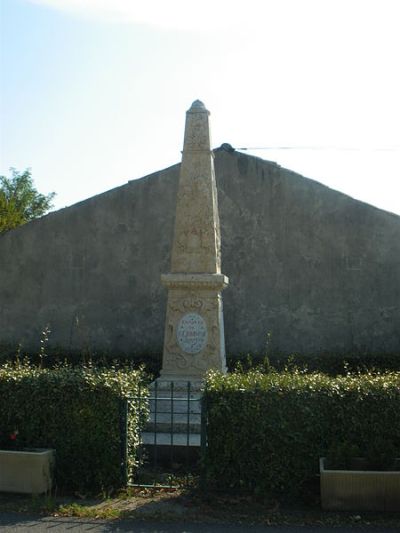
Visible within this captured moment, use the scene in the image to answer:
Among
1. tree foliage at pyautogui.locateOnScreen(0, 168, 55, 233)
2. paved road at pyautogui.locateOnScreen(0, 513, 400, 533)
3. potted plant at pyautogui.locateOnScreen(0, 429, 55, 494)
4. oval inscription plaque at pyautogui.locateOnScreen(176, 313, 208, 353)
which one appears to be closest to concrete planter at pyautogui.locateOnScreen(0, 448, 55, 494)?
potted plant at pyautogui.locateOnScreen(0, 429, 55, 494)

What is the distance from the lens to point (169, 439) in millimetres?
7766

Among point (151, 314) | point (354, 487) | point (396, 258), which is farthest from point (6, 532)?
point (396, 258)

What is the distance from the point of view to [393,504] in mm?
5770

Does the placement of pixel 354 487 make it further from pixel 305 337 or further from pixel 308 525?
pixel 305 337

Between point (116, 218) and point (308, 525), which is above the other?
point (116, 218)

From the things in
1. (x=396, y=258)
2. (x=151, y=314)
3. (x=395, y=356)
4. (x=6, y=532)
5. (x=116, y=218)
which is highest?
(x=116, y=218)

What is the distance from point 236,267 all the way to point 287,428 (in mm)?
9270

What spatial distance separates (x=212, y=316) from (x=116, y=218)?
707cm

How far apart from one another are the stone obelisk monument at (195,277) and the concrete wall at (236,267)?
581 centimetres

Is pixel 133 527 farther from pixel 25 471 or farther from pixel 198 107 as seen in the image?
pixel 198 107

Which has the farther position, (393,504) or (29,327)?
(29,327)

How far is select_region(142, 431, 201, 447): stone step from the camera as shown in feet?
24.7

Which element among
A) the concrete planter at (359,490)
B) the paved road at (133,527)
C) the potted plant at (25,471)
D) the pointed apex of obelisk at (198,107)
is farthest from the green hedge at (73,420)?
the pointed apex of obelisk at (198,107)

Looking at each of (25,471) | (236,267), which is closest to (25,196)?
(236,267)
